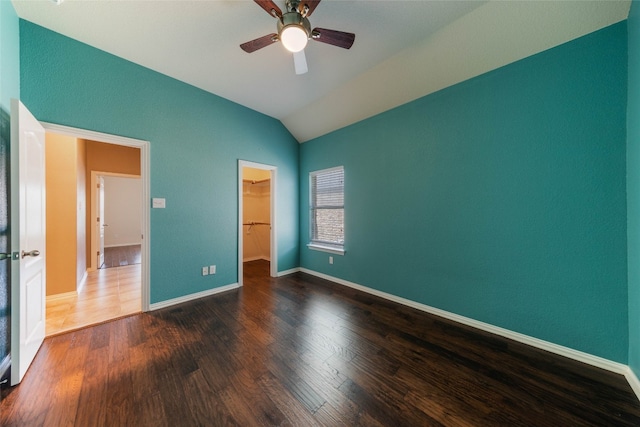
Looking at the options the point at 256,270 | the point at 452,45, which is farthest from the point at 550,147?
the point at 256,270

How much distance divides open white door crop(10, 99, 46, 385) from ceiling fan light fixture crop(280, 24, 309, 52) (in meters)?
1.96

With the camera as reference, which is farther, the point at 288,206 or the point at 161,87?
the point at 288,206

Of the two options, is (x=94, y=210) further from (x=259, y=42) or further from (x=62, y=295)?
(x=259, y=42)

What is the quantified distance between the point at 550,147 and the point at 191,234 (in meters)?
4.15

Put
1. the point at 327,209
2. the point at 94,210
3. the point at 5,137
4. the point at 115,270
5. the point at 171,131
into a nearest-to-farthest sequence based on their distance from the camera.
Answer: the point at 5,137, the point at 171,131, the point at 327,209, the point at 94,210, the point at 115,270

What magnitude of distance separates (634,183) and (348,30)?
258 centimetres

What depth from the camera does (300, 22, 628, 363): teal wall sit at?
1.73 meters

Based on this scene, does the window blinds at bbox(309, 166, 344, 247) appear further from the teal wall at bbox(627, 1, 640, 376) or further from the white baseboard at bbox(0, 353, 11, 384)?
the white baseboard at bbox(0, 353, 11, 384)

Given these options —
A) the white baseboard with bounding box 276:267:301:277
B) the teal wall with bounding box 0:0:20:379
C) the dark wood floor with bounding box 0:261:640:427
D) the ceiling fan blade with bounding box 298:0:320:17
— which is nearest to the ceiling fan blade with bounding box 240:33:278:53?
the ceiling fan blade with bounding box 298:0:320:17

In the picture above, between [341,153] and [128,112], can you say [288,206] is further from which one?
[128,112]

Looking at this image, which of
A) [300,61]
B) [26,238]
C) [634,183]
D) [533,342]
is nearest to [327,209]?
[300,61]

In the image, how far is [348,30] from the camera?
2.10 m

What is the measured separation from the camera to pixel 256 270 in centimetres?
461

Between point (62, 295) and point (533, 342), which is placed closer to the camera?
point (533, 342)
